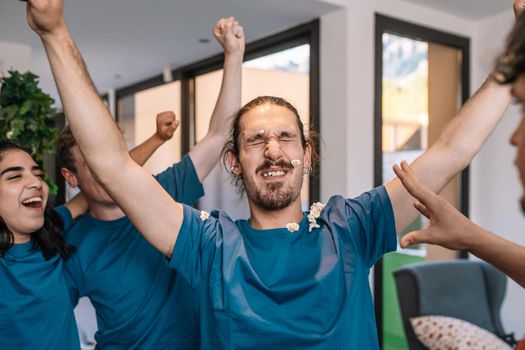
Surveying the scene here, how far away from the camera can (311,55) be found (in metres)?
3.31

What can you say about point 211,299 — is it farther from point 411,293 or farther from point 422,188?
point 411,293

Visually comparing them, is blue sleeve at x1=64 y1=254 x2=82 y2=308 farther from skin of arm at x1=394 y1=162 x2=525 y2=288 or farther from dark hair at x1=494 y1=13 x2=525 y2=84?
dark hair at x1=494 y1=13 x2=525 y2=84

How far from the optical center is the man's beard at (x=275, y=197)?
1345mm

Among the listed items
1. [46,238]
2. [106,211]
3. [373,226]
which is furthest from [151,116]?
[373,226]

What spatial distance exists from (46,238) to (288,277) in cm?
88

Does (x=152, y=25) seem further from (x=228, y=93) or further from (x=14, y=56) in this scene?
(x=228, y=93)

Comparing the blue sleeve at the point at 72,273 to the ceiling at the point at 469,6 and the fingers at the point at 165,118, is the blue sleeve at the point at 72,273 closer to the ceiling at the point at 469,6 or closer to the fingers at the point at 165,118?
the fingers at the point at 165,118

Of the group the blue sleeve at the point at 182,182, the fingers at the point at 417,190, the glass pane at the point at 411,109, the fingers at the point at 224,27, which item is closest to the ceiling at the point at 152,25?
the glass pane at the point at 411,109

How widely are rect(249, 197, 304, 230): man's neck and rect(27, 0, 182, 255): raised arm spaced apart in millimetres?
224

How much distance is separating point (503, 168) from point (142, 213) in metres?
3.03

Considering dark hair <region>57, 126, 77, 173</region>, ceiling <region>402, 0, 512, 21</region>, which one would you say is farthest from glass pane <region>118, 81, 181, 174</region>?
dark hair <region>57, 126, 77, 173</region>

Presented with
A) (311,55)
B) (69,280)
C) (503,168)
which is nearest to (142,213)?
(69,280)

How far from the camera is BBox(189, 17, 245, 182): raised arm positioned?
1767mm

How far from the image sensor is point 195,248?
1.27 m
